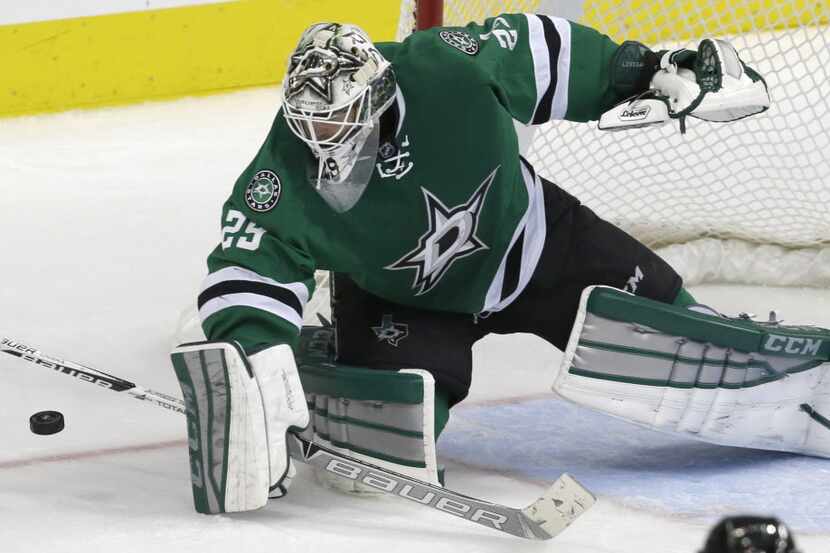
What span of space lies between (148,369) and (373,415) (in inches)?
35.4

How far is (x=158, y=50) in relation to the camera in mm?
4785

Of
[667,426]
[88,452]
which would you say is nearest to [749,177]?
[667,426]

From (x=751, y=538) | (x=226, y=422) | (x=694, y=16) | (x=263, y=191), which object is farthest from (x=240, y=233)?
(x=694, y=16)

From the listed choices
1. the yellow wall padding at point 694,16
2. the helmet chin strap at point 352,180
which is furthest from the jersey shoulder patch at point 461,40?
the yellow wall padding at point 694,16

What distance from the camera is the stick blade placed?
84.3 inches

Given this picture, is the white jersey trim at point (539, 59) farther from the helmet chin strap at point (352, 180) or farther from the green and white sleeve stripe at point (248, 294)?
the green and white sleeve stripe at point (248, 294)

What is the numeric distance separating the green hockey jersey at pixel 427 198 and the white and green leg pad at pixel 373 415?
0.16 meters

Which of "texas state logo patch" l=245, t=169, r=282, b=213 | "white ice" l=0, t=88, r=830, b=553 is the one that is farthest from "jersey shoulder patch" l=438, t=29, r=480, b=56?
"white ice" l=0, t=88, r=830, b=553

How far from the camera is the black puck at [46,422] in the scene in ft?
8.50

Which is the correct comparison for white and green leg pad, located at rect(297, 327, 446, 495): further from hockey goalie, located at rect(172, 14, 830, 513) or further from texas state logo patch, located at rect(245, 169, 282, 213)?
texas state logo patch, located at rect(245, 169, 282, 213)

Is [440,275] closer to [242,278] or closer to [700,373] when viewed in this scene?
[242,278]

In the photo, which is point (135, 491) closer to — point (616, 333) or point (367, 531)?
point (367, 531)

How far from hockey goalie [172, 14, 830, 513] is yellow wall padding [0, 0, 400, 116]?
7.94ft

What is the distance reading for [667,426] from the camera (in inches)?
99.0
